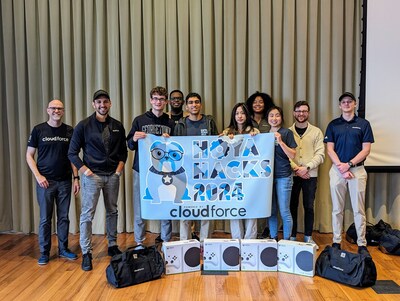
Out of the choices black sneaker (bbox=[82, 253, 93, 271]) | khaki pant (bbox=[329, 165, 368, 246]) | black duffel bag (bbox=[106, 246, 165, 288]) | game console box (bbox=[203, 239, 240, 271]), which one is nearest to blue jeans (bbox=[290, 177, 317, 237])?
khaki pant (bbox=[329, 165, 368, 246])

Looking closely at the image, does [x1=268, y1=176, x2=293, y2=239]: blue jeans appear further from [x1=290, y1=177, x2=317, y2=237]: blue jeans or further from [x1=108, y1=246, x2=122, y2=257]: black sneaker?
[x1=108, y1=246, x2=122, y2=257]: black sneaker

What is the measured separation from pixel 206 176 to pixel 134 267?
3.44ft

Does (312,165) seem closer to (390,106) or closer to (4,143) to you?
(390,106)

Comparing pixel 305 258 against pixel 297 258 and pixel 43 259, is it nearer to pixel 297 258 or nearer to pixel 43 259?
pixel 297 258

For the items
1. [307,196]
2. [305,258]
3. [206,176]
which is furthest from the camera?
[307,196]

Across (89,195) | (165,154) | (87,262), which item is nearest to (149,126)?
(165,154)

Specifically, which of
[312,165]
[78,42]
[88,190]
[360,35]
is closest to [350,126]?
[312,165]

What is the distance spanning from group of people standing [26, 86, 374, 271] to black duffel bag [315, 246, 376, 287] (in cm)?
54

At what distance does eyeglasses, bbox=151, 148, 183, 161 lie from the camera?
345 cm

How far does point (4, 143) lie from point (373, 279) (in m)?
4.27

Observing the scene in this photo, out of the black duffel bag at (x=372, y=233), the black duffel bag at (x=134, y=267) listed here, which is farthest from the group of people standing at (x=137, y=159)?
the black duffel bag at (x=134, y=267)

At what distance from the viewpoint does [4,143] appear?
446 centimetres

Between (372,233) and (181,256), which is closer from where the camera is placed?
(181,256)

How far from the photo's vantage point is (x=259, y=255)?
10.4 feet
